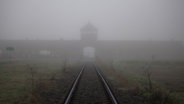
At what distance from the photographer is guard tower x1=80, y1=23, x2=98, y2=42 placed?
69519 millimetres

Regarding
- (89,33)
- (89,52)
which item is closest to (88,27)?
(89,33)

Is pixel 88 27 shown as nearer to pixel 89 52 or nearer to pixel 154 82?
pixel 89 52

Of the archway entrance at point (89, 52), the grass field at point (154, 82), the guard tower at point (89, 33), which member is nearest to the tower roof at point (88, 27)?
the guard tower at point (89, 33)

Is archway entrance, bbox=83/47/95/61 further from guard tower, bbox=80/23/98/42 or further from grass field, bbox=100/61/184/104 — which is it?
grass field, bbox=100/61/184/104

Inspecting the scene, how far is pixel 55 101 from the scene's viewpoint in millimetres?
8539

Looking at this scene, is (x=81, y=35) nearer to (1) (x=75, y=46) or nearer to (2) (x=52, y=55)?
(1) (x=75, y=46)

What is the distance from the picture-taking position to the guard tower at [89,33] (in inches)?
2737

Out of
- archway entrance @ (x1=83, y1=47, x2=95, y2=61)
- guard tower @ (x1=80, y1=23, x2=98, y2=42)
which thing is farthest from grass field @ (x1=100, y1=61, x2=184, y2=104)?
guard tower @ (x1=80, y1=23, x2=98, y2=42)

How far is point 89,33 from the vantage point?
7125 centimetres

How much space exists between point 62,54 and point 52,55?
323cm

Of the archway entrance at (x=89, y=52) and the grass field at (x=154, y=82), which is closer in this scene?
the grass field at (x=154, y=82)

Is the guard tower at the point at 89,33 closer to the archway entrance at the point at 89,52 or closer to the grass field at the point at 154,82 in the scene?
the archway entrance at the point at 89,52

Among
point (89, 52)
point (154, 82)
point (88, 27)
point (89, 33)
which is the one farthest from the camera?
point (88, 27)

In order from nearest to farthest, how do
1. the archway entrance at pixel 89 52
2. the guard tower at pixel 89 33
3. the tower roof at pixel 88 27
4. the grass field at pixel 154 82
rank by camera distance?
1. the grass field at pixel 154 82
2. the archway entrance at pixel 89 52
3. the guard tower at pixel 89 33
4. the tower roof at pixel 88 27
